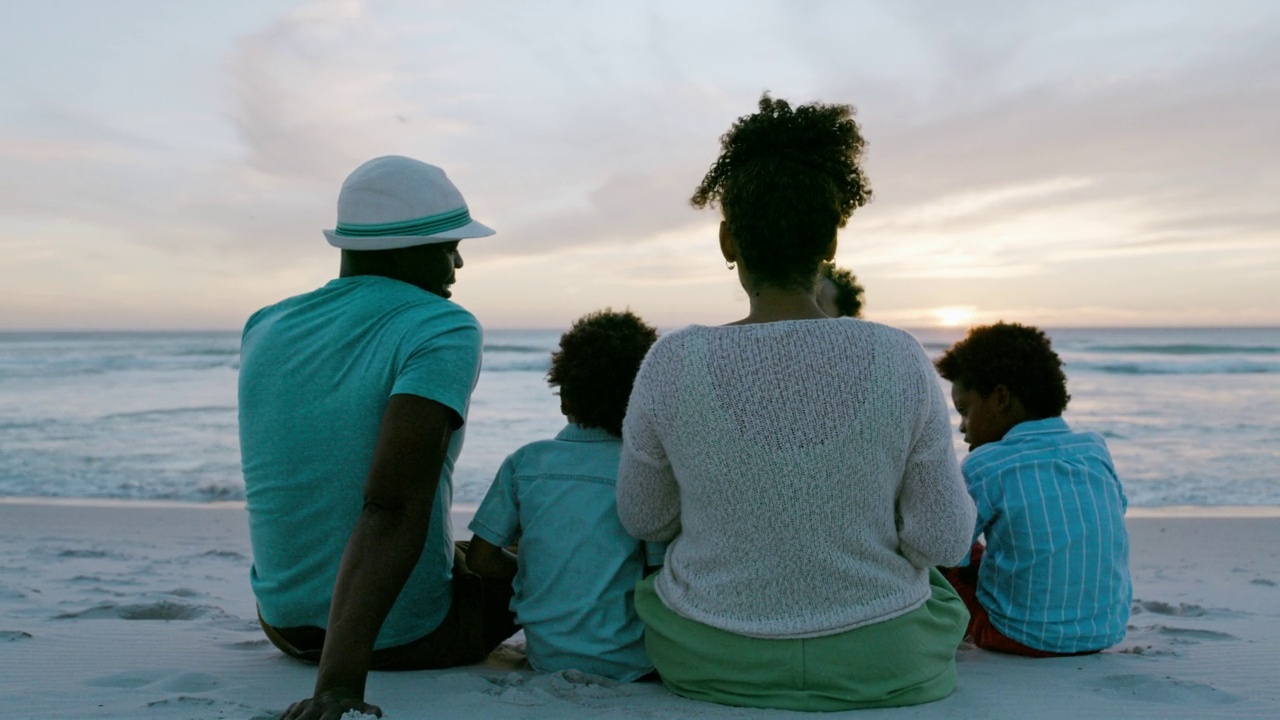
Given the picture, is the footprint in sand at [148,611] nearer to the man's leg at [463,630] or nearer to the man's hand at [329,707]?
the man's leg at [463,630]

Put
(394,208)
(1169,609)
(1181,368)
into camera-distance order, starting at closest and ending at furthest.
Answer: (394,208), (1169,609), (1181,368)

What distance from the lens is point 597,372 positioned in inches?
106

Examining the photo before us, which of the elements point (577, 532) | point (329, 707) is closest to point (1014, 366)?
point (577, 532)

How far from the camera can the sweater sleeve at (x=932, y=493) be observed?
2.12 metres

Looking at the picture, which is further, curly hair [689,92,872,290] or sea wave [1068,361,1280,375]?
sea wave [1068,361,1280,375]

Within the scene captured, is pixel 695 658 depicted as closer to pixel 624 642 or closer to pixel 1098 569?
pixel 624 642

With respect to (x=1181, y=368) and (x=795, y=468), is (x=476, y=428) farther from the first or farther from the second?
(x=1181, y=368)

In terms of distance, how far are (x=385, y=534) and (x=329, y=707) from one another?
0.35 m

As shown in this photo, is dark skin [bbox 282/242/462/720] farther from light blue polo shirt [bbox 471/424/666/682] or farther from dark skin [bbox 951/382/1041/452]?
dark skin [bbox 951/382/1041/452]

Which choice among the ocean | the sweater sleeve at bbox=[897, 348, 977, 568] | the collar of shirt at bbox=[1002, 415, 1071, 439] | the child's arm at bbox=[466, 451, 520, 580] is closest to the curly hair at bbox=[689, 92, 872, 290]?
the sweater sleeve at bbox=[897, 348, 977, 568]

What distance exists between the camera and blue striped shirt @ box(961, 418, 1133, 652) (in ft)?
9.45

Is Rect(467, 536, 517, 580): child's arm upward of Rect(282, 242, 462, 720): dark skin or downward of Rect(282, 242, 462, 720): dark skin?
downward

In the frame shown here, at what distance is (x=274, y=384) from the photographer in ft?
7.58

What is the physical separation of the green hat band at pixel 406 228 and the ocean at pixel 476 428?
5453mm
